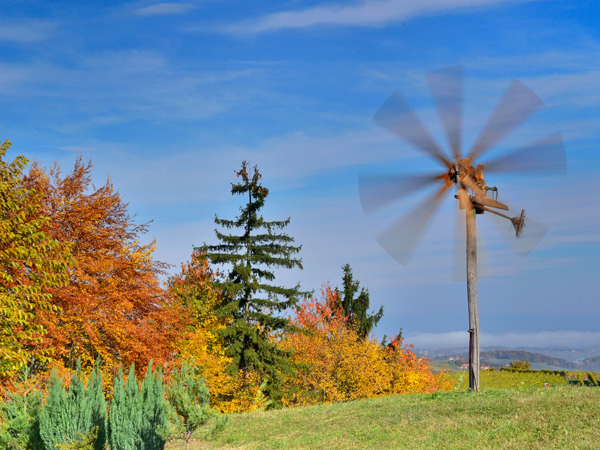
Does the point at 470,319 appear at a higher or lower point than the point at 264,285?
lower

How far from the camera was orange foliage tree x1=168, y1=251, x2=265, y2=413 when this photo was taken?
22.5 meters

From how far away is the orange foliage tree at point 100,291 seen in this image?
49.5ft

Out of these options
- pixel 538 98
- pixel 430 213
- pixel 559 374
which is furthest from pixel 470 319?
pixel 559 374

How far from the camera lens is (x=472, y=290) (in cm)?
1394

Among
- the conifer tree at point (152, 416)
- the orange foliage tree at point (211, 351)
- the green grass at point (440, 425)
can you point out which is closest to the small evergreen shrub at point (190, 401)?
the conifer tree at point (152, 416)

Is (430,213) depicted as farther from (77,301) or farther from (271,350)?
(271,350)

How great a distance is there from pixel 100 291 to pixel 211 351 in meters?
9.67

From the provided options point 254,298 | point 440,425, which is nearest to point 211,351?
point 254,298

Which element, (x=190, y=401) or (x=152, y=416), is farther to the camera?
(x=152, y=416)

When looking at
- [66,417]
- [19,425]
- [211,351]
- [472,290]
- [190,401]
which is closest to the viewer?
[190,401]

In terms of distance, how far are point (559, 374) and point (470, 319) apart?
27.8 metres

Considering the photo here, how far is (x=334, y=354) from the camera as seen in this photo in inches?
1002

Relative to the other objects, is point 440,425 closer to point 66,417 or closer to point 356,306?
point 66,417

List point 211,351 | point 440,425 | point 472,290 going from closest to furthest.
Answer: point 440,425, point 472,290, point 211,351
